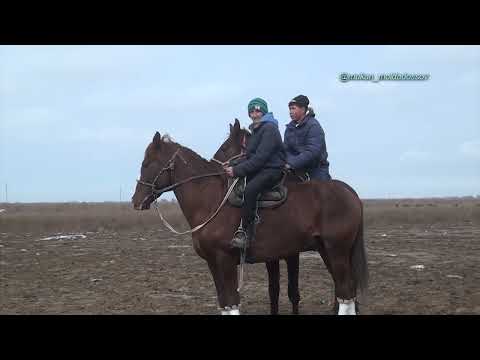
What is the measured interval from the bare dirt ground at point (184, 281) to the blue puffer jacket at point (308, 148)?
2.72m

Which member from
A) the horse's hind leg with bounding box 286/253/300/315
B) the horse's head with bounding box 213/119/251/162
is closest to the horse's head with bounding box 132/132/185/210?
the horse's head with bounding box 213/119/251/162

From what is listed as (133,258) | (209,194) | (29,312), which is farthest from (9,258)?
(209,194)

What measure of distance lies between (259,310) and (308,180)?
2.92 metres

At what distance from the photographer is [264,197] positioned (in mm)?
7086

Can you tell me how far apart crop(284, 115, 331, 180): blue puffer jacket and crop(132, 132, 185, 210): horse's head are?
176 cm

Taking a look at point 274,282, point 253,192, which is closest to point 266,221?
point 253,192

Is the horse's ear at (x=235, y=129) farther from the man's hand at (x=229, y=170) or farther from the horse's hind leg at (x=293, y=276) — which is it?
the horse's hind leg at (x=293, y=276)

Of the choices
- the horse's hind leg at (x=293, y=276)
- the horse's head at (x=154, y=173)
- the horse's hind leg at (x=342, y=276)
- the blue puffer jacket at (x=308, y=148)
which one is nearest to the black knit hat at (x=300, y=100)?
the blue puffer jacket at (x=308, y=148)

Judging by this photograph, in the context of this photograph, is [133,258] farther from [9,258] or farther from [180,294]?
[180,294]

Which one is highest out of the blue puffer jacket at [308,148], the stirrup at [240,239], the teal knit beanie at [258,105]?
the teal knit beanie at [258,105]

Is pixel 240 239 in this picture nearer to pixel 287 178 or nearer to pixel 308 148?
pixel 287 178

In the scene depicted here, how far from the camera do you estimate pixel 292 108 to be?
767cm

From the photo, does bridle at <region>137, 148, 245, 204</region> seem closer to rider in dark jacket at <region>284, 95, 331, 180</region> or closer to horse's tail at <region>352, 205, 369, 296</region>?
rider in dark jacket at <region>284, 95, 331, 180</region>

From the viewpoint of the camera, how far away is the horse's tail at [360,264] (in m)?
7.39
